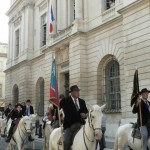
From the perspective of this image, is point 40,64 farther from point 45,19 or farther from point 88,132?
point 88,132

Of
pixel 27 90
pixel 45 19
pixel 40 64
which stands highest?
pixel 45 19

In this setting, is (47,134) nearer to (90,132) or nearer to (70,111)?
(70,111)

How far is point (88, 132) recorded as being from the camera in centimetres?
623

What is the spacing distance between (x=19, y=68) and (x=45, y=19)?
6266mm

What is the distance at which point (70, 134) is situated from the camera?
6.90 meters

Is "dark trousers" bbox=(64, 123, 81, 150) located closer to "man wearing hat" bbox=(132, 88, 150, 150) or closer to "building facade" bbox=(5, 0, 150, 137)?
"man wearing hat" bbox=(132, 88, 150, 150)

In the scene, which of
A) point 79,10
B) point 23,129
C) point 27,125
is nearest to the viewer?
point 27,125

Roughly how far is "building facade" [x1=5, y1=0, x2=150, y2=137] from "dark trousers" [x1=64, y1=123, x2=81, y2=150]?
26.1 ft

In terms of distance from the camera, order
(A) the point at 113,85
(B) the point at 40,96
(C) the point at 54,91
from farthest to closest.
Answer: (B) the point at 40,96 < (A) the point at 113,85 < (C) the point at 54,91

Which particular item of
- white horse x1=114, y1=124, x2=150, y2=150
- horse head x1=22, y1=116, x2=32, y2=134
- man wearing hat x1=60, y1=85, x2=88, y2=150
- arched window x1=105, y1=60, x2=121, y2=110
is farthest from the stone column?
man wearing hat x1=60, y1=85, x2=88, y2=150

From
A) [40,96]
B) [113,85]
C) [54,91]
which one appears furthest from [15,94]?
[54,91]

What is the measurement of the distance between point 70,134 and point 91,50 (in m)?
13.2

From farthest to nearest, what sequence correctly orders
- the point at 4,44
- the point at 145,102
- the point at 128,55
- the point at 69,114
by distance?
the point at 4,44, the point at 128,55, the point at 145,102, the point at 69,114

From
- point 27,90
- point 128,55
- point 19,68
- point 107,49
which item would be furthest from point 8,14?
point 128,55
